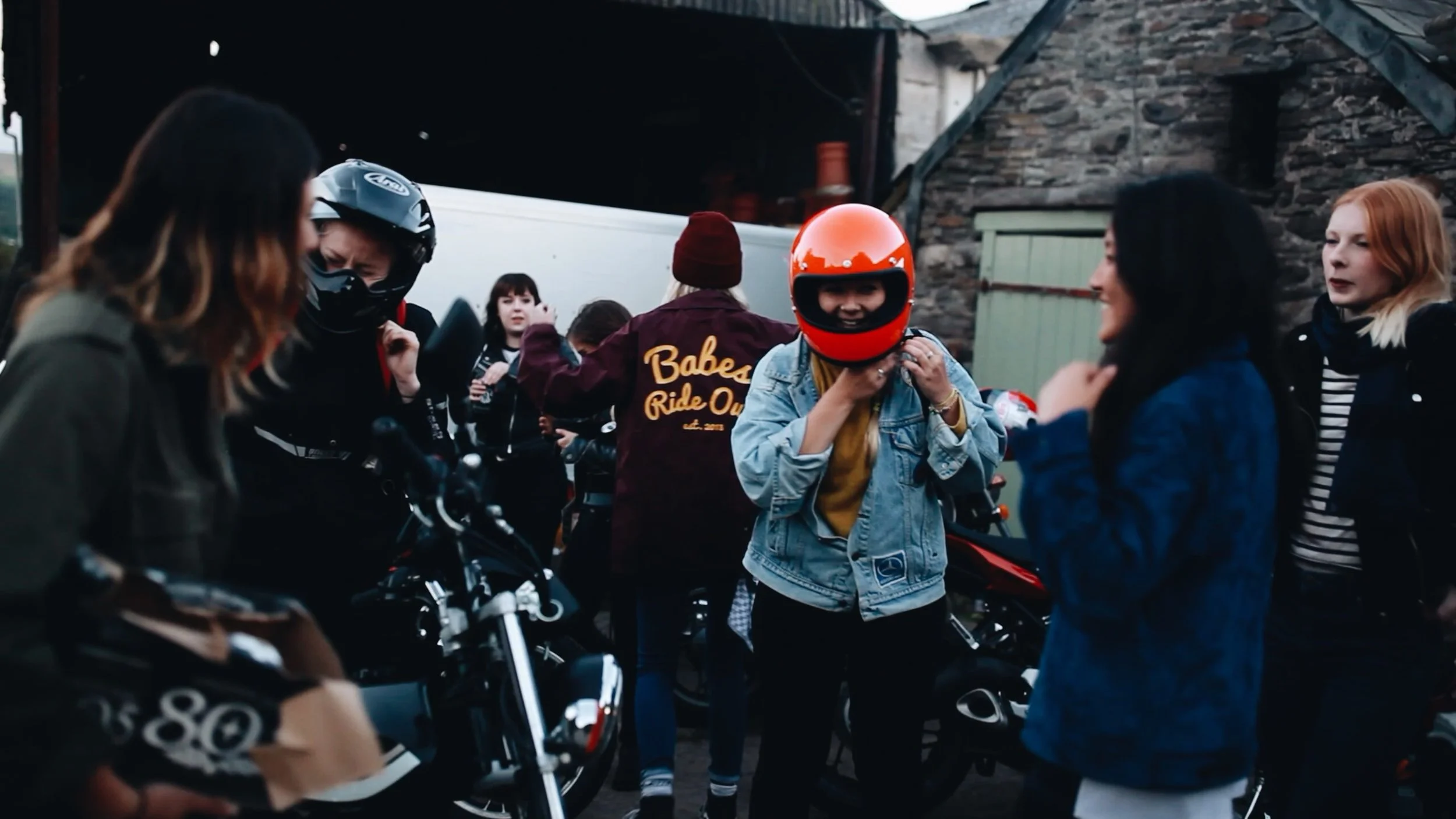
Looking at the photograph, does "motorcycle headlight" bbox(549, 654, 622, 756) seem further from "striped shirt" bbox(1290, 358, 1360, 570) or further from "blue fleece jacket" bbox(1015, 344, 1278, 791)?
"striped shirt" bbox(1290, 358, 1360, 570)

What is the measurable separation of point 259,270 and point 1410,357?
2.44m

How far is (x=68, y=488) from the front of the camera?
60.6 inches

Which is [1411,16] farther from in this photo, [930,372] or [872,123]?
[930,372]

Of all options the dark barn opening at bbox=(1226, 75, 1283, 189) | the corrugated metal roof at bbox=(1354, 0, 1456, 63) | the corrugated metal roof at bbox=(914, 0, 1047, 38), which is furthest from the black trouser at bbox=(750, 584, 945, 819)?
the corrugated metal roof at bbox=(914, 0, 1047, 38)

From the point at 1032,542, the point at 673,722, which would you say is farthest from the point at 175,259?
the point at 673,722

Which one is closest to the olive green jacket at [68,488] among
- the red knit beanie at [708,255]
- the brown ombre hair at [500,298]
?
the red knit beanie at [708,255]

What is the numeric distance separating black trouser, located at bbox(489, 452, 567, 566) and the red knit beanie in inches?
74.6

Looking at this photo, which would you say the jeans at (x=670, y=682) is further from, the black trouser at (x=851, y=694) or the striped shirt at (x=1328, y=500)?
the striped shirt at (x=1328, y=500)

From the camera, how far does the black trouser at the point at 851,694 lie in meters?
3.34

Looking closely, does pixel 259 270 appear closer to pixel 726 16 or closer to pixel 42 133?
pixel 42 133

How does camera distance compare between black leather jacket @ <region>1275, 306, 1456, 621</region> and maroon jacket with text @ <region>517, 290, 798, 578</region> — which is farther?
maroon jacket with text @ <region>517, 290, 798, 578</region>

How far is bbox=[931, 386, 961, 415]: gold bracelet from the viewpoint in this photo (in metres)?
3.31

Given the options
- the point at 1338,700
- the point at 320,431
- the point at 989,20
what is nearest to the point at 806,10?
the point at 989,20

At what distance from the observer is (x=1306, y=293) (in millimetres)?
7766
